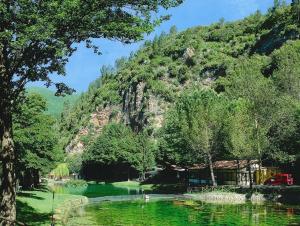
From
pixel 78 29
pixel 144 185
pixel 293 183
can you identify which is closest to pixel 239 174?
pixel 293 183

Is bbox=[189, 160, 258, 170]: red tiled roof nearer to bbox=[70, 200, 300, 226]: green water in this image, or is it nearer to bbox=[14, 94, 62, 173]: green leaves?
bbox=[70, 200, 300, 226]: green water

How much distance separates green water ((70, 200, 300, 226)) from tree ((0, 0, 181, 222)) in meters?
22.3

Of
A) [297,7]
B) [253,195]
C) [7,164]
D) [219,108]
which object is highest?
[297,7]

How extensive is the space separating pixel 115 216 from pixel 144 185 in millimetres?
67968

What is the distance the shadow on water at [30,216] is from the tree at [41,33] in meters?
11.8

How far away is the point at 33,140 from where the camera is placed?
56031 mm

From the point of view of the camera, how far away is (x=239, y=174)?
87438mm

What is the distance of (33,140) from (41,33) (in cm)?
3810

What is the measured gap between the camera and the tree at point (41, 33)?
66.2 feet

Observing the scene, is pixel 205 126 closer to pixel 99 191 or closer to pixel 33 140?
pixel 99 191

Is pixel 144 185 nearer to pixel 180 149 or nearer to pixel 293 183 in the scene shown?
pixel 180 149

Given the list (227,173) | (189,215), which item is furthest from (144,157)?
(189,215)

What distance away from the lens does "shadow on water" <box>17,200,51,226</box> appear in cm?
3303

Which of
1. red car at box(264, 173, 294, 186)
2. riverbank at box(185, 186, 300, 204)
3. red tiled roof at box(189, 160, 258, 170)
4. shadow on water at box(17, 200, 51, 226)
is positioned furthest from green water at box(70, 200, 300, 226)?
red tiled roof at box(189, 160, 258, 170)
